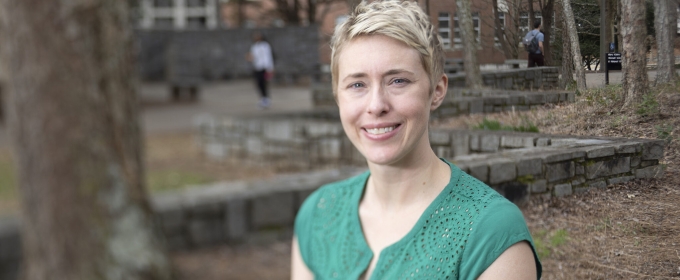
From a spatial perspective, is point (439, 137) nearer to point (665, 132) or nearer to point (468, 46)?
point (468, 46)

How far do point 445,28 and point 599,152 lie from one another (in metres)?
0.63

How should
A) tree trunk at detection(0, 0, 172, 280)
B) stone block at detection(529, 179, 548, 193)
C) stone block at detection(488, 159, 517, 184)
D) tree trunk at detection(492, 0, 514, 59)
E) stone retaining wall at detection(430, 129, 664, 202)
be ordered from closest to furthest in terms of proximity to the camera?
stone retaining wall at detection(430, 129, 664, 202) → tree trunk at detection(492, 0, 514, 59) → stone block at detection(529, 179, 548, 193) → stone block at detection(488, 159, 517, 184) → tree trunk at detection(0, 0, 172, 280)

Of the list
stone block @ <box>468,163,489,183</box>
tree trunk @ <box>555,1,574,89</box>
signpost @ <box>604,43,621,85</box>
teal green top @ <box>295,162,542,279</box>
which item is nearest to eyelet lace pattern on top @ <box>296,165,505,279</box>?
teal green top @ <box>295,162,542,279</box>

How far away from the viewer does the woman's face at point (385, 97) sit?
1.78 metres

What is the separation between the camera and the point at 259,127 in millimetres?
11055

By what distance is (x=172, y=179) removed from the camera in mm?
10188

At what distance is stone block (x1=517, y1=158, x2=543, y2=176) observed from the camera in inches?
68.7

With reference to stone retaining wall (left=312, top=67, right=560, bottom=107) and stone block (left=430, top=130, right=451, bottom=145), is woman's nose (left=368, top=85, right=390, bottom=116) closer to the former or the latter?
stone retaining wall (left=312, top=67, right=560, bottom=107)

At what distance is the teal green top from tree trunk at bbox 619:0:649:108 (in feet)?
1.58

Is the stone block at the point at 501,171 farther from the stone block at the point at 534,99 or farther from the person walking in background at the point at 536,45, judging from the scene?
the person walking in background at the point at 536,45

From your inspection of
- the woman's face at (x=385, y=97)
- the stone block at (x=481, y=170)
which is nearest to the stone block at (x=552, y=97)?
the woman's face at (x=385, y=97)

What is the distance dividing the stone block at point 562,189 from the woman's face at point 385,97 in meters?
0.35

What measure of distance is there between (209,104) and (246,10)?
32.0 ft

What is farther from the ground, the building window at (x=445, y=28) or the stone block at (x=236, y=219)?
the building window at (x=445, y=28)
